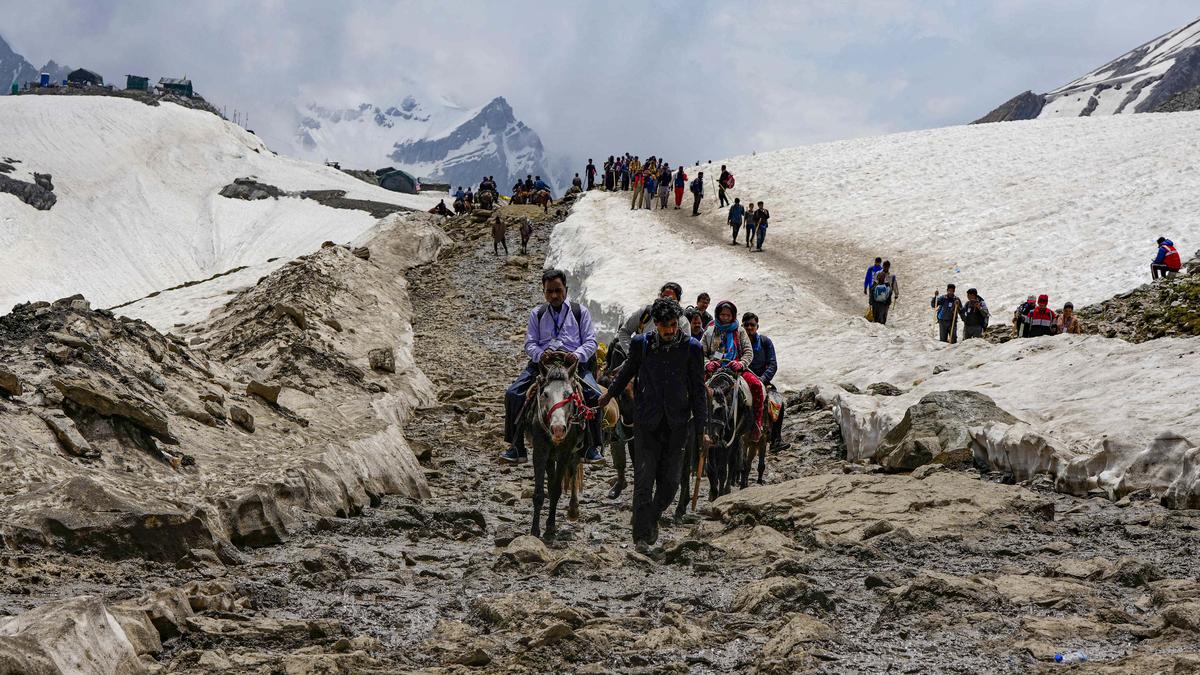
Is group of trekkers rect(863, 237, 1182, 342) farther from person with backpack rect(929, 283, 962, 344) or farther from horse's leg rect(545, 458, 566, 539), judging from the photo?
horse's leg rect(545, 458, 566, 539)

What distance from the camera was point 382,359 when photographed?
65.4 ft

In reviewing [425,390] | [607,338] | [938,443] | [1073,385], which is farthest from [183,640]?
[607,338]

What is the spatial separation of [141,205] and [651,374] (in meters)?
98.4

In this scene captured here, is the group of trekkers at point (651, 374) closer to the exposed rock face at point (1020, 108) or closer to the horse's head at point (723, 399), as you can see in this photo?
the horse's head at point (723, 399)

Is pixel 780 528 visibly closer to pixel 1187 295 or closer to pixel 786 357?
pixel 786 357

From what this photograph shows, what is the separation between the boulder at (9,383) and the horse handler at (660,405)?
16.9 feet

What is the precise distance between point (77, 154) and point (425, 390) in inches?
3744

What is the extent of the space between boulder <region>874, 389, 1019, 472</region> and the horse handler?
13.2 feet

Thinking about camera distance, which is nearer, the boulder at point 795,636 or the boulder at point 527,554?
the boulder at point 795,636

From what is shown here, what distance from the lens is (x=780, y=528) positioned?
10109 millimetres

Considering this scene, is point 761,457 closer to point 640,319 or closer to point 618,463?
point 618,463

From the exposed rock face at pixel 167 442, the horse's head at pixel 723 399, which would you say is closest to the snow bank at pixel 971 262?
the horse's head at pixel 723 399

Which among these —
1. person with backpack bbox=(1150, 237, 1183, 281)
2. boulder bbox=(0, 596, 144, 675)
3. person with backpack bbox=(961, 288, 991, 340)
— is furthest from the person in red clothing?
boulder bbox=(0, 596, 144, 675)

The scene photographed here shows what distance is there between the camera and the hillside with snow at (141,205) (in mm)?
85062
